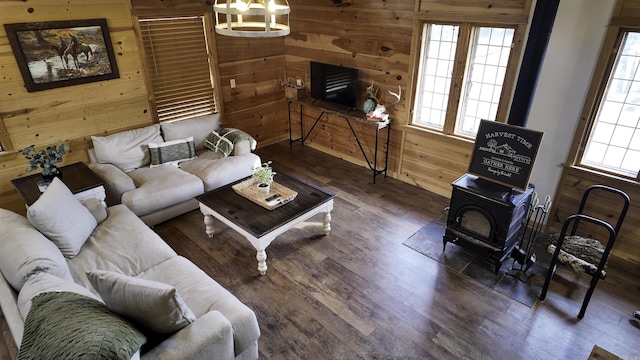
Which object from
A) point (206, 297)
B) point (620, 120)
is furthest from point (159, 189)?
point (620, 120)

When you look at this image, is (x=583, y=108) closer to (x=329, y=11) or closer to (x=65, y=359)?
(x=329, y=11)

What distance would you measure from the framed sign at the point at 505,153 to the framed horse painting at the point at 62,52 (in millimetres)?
3949

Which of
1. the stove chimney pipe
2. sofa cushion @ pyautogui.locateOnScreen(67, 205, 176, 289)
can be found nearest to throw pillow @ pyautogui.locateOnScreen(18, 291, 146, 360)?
sofa cushion @ pyautogui.locateOnScreen(67, 205, 176, 289)

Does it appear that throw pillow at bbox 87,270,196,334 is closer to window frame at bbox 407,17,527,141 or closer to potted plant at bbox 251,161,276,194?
potted plant at bbox 251,161,276,194

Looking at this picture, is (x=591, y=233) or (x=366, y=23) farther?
(x=366, y=23)

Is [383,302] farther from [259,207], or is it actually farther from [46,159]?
[46,159]

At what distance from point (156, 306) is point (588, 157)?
3.84 metres

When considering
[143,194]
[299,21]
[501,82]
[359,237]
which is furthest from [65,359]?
[299,21]

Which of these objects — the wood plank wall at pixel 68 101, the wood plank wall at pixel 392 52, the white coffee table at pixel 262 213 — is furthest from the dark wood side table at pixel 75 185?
the wood plank wall at pixel 392 52

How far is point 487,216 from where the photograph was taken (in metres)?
3.26

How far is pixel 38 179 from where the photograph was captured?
3711 millimetres

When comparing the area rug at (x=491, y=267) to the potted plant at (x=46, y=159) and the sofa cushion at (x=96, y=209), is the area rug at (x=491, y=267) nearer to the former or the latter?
the sofa cushion at (x=96, y=209)

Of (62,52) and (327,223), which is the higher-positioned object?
(62,52)

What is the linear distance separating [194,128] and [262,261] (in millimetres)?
2224
